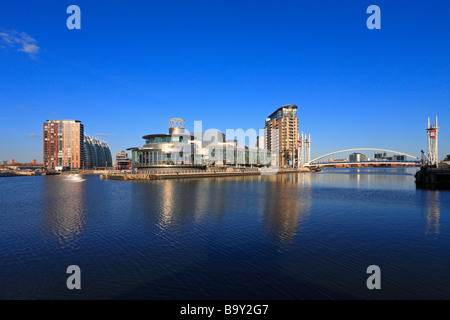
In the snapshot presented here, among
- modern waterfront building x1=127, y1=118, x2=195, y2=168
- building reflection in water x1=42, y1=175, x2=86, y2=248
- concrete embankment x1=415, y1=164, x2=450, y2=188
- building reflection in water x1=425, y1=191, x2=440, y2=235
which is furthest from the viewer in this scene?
modern waterfront building x1=127, y1=118, x2=195, y2=168

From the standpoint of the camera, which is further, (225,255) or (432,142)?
(432,142)

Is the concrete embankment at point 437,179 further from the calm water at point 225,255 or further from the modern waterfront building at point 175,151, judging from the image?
the modern waterfront building at point 175,151

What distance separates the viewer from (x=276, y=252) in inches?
662

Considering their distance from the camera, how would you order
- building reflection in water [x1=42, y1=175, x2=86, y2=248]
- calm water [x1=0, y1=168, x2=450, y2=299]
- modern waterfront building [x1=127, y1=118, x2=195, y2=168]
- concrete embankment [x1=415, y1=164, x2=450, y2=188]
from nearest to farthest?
calm water [x1=0, y1=168, x2=450, y2=299], building reflection in water [x1=42, y1=175, x2=86, y2=248], concrete embankment [x1=415, y1=164, x2=450, y2=188], modern waterfront building [x1=127, y1=118, x2=195, y2=168]

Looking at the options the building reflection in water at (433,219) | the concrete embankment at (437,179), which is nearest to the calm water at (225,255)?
the building reflection in water at (433,219)

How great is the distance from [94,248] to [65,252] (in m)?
1.83

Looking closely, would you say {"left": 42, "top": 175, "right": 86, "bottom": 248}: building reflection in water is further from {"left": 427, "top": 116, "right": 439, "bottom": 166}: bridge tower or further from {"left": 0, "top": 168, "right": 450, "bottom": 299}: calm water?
{"left": 427, "top": 116, "right": 439, "bottom": 166}: bridge tower

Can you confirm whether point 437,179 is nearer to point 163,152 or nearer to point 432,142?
point 432,142

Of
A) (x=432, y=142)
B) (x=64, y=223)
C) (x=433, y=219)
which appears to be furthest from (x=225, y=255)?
(x=432, y=142)

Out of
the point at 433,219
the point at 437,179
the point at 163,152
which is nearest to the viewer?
the point at 433,219

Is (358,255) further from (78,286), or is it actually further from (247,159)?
(247,159)

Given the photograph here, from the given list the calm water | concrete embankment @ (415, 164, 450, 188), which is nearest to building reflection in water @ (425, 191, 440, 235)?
the calm water

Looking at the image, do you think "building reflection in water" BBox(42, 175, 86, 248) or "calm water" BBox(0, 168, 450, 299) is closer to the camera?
"calm water" BBox(0, 168, 450, 299)
